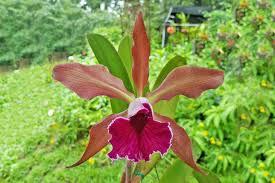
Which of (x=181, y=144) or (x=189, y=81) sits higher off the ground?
(x=189, y=81)

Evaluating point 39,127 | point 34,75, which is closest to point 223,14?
point 39,127

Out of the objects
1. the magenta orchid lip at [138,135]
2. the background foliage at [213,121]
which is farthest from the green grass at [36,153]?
the magenta orchid lip at [138,135]

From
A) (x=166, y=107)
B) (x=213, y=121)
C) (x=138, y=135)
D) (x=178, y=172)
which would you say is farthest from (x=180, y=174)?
(x=213, y=121)

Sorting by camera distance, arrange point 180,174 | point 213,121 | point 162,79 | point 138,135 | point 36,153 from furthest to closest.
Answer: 1. point 36,153
2. point 213,121
3. point 180,174
4. point 162,79
5. point 138,135

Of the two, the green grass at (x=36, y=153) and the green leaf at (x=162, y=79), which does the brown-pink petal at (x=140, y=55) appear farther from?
the green grass at (x=36, y=153)

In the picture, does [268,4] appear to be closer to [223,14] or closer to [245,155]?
[223,14]

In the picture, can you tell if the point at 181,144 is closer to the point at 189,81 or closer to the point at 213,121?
the point at 189,81
